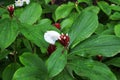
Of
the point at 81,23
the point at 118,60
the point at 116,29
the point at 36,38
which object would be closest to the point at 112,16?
the point at 116,29

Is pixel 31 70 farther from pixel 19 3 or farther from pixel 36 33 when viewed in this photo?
pixel 19 3

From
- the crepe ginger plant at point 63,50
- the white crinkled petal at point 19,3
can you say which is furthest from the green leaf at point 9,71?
the white crinkled petal at point 19,3

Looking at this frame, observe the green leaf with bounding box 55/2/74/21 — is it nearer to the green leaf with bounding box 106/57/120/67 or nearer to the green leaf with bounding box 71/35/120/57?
the green leaf with bounding box 106/57/120/67

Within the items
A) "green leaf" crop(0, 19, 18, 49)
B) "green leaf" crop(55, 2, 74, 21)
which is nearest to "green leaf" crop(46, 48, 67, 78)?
"green leaf" crop(0, 19, 18, 49)

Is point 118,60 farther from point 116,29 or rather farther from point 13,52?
point 13,52

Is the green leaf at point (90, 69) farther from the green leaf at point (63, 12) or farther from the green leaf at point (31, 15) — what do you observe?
the green leaf at point (63, 12)

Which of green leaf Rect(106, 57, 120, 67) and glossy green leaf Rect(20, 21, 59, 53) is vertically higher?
glossy green leaf Rect(20, 21, 59, 53)

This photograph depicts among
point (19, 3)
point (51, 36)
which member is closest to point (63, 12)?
point (19, 3)
